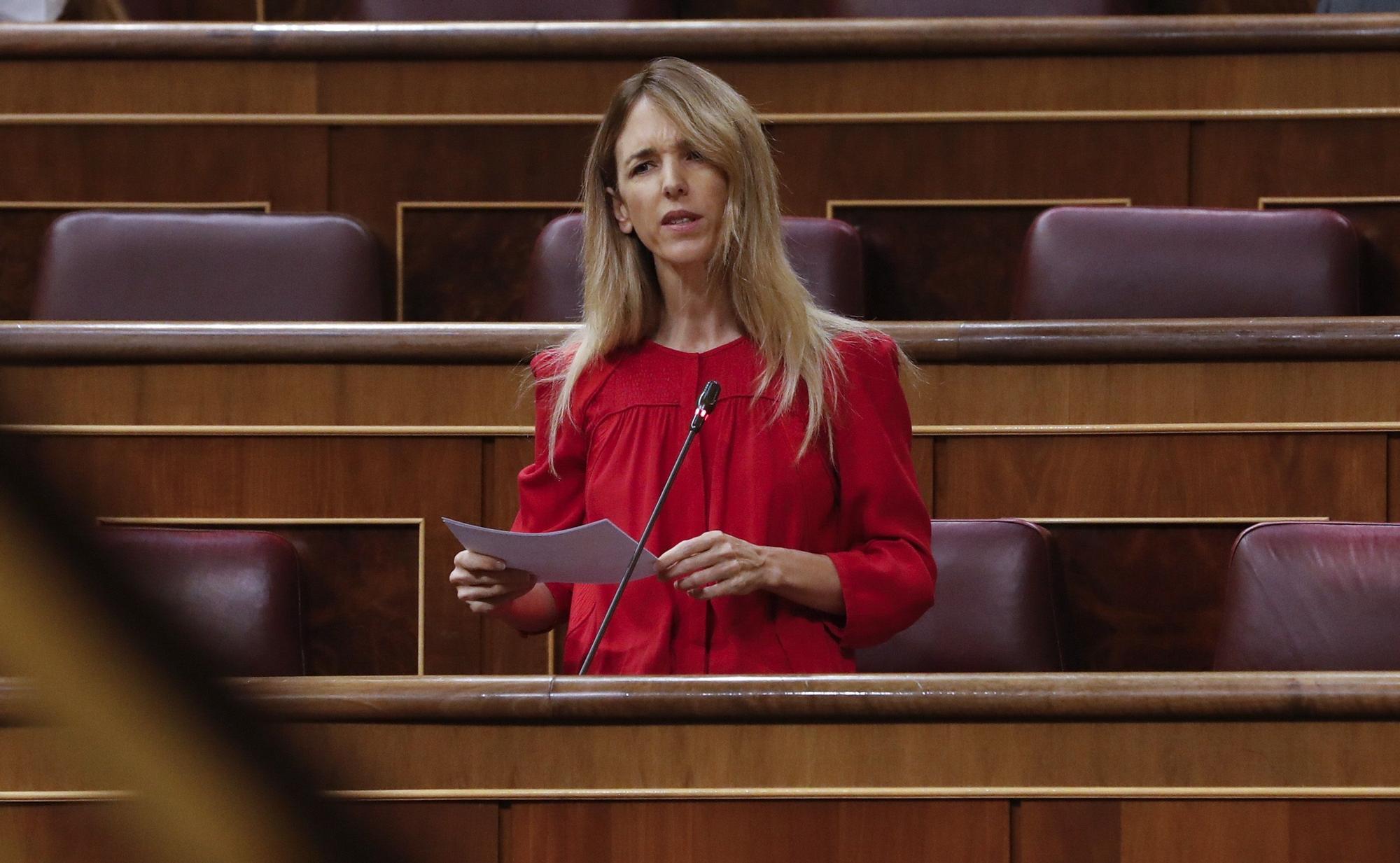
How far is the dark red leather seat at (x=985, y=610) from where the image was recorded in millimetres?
552

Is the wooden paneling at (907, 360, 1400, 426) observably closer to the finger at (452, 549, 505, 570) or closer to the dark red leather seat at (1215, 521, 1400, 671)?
the dark red leather seat at (1215, 521, 1400, 671)

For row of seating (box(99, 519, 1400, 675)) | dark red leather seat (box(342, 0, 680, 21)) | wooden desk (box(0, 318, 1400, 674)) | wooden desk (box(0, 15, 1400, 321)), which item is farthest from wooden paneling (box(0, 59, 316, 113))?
row of seating (box(99, 519, 1400, 675))

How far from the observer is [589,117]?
826 mm

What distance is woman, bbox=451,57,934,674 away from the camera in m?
0.47

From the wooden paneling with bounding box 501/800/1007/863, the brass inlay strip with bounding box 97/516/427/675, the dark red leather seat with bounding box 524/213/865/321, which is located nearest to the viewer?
the wooden paneling with bounding box 501/800/1007/863

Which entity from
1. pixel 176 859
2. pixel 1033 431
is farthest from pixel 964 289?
pixel 176 859

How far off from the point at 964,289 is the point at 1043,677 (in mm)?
470

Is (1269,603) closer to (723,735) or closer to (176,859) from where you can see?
(723,735)

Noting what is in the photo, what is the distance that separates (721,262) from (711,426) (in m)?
0.06

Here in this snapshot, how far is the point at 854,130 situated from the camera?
82 centimetres

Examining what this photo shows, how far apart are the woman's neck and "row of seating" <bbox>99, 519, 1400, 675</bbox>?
0.38ft

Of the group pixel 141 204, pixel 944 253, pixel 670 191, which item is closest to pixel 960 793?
pixel 670 191

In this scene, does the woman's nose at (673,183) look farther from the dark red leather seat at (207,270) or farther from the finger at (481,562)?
the dark red leather seat at (207,270)

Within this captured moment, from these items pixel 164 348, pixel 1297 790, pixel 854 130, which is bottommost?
pixel 1297 790
